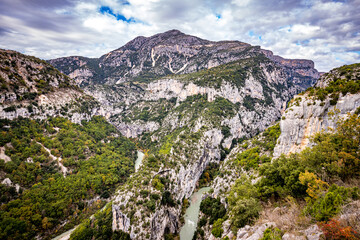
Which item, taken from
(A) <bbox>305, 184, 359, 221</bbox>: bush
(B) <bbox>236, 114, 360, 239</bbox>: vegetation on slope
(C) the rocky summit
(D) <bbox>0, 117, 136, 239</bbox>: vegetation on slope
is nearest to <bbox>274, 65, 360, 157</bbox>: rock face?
(C) the rocky summit

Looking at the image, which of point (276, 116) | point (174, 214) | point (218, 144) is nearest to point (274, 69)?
point (276, 116)

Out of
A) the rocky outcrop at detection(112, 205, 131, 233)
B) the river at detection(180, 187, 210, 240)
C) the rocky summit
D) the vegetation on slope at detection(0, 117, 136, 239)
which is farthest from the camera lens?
the river at detection(180, 187, 210, 240)

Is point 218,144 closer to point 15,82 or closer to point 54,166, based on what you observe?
point 54,166

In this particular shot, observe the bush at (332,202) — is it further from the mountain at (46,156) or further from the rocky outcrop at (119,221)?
the mountain at (46,156)

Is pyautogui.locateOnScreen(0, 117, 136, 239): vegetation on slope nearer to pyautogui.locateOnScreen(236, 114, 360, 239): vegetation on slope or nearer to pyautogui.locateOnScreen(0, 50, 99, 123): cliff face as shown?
pyautogui.locateOnScreen(0, 50, 99, 123): cliff face

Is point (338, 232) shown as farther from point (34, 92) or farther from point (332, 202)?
point (34, 92)

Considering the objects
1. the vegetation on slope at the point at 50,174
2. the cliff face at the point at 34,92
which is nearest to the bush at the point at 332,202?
the vegetation on slope at the point at 50,174
